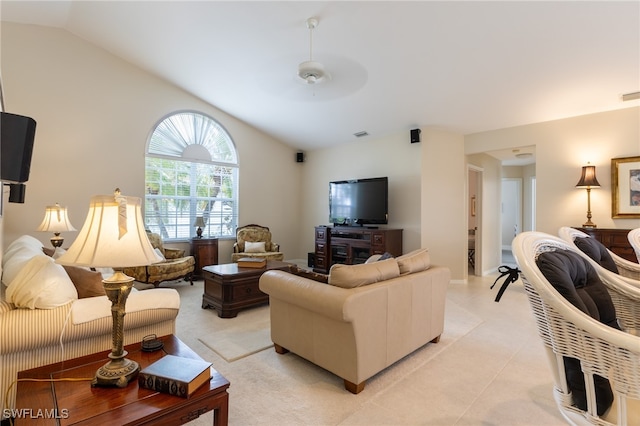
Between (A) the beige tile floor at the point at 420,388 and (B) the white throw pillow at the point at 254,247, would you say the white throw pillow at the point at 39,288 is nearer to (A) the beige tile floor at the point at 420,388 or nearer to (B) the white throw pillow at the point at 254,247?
(A) the beige tile floor at the point at 420,388

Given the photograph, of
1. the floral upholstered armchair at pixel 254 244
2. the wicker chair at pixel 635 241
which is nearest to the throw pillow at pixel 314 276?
the wicker chair at pixel 635 241

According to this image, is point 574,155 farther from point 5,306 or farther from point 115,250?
point 5,306

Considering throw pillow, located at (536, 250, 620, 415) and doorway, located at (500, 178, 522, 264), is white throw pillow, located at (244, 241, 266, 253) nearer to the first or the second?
throw pillow, located at (536, 250, 620, 415)

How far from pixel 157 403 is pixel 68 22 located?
18.3ft

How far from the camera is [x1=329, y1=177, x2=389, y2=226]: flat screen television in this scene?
552 cm

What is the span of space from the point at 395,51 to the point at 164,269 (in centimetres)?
418

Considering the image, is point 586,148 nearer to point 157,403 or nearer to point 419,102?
point 419,102

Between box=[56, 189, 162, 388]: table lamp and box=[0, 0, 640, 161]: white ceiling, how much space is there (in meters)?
2.39

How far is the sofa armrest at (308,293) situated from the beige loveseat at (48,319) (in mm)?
914

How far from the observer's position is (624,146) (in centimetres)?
404

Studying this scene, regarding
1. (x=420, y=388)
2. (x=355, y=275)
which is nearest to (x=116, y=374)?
(x=355, y=275)

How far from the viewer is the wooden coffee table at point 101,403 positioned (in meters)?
1.12

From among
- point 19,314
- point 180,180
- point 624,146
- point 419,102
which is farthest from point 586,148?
point 180,180

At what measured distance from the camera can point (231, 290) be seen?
3.59 metres
